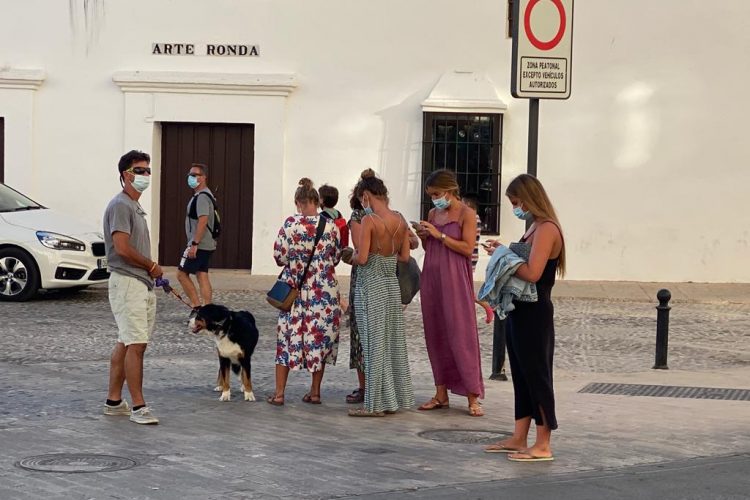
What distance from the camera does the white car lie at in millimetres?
16953

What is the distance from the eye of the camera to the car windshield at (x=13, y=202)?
17.9 m

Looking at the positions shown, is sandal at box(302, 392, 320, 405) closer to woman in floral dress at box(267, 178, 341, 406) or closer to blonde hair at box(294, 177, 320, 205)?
woman in floral dress at box(267, 178, 341, 406)

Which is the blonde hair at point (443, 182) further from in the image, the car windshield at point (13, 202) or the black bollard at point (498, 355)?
the car windshield at point (13, 202)

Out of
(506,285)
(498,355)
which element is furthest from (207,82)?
(506,285)

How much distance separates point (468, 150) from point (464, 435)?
40.9 ft

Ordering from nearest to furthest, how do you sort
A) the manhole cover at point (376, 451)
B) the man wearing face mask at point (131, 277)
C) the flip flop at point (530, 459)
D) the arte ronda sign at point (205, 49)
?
1. the flip flop at point (530, 459)
2. the manhole cover at point (376, 451)
3. the man wearing face mask at point (131, 277)
4. the arte ronda sign at point (205, 49)

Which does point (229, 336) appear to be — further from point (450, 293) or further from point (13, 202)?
point (13, 202)

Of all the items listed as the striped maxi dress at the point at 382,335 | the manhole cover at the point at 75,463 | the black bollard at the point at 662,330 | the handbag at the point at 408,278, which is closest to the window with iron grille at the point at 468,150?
the black bollard at the point at 662,330

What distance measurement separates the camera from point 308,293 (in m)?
10.1

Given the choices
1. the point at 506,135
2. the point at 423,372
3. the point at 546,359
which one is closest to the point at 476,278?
the point at 506,135

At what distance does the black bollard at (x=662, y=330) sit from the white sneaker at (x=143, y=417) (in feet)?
17.5

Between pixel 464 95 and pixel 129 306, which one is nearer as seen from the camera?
Result: pixel 129 306

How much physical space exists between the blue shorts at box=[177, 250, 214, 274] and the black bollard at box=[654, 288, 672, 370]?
18.1ft

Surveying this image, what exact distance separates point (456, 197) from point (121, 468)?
11.5 feet
